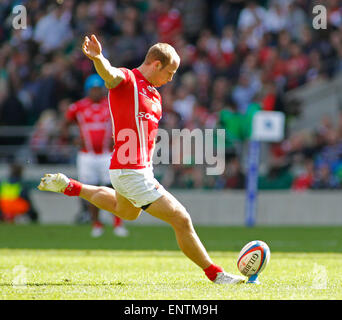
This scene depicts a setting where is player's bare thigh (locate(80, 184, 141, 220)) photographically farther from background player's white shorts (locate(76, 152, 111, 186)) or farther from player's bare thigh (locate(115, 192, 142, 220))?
background player's white shorts (locate(76, 152, 111, 186))

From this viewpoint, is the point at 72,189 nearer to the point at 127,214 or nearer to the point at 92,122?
the point at 127,214

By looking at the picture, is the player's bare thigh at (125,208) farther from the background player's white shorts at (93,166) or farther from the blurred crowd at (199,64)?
the blurred crowd at (199,64)

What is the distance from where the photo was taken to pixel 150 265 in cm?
891

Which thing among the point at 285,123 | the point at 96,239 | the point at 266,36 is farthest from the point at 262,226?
the point at 266,36

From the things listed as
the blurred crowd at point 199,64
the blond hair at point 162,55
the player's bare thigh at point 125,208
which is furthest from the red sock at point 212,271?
the blurred crowd at point 199,64

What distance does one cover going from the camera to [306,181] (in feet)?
56.0

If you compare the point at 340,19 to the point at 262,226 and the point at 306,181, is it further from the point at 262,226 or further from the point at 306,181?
the point at 262,226

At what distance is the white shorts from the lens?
697 cm

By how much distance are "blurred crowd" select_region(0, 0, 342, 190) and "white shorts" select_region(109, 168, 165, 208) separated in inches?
403

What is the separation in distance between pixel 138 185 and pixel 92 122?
23.2ft

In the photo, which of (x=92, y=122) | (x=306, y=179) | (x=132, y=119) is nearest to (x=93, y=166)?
(x=92, y=122)

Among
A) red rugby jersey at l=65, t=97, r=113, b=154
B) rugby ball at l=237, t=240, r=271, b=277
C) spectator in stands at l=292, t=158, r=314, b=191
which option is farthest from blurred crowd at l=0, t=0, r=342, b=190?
rugby ball at l=237, t=240, r=271, b=277

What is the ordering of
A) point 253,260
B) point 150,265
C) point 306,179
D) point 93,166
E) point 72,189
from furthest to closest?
point 306,179 → point 93,166 → point 150,265 → point 72,189 → point 253,260
